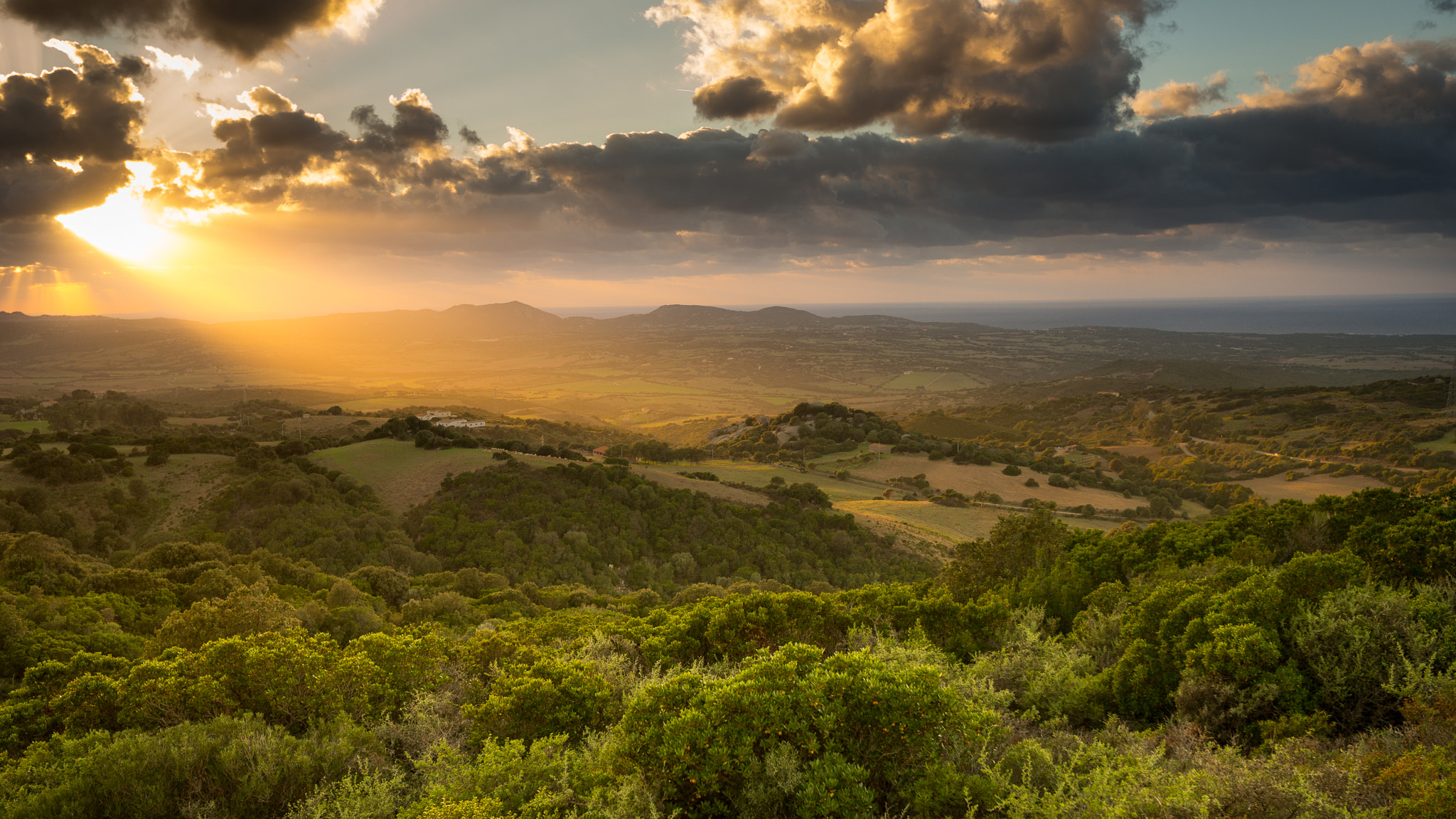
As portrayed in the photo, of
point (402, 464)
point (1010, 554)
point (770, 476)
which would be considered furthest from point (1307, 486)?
point (402, 464)

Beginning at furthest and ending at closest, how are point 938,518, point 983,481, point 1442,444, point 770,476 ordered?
point 983,481 → point 1442,444 → point 770,476 → point 938,518

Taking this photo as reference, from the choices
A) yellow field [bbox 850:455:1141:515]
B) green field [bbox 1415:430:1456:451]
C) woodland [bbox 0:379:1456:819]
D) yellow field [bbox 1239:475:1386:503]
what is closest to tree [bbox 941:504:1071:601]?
woodland [bbox 0:379:1456:819]

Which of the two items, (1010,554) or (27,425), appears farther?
(27,425)

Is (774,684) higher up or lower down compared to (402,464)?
higher up

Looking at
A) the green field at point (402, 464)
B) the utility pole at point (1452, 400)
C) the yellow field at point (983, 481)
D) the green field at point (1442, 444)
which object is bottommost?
the yellow field at point (983, 481)

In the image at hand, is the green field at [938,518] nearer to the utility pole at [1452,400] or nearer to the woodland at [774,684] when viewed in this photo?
the woodland at [774,684]

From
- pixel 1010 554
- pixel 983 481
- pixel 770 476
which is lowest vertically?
pixel 983 481

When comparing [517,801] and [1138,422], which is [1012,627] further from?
[1138,422]

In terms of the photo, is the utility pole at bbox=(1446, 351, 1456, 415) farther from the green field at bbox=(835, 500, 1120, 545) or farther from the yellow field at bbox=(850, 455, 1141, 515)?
the green field at bbox=(835, 500, 1120, 545)

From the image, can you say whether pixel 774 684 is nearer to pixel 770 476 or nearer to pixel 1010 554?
pixel 1010 554

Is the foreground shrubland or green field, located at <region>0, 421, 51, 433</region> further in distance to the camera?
green field, located at <region>0, 421, 51, 433</region>

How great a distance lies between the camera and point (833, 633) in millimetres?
15508

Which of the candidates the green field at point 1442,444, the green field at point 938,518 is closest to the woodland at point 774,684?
the green field at point 938,518

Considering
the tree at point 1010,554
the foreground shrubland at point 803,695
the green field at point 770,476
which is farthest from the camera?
the green field at point 770,476
